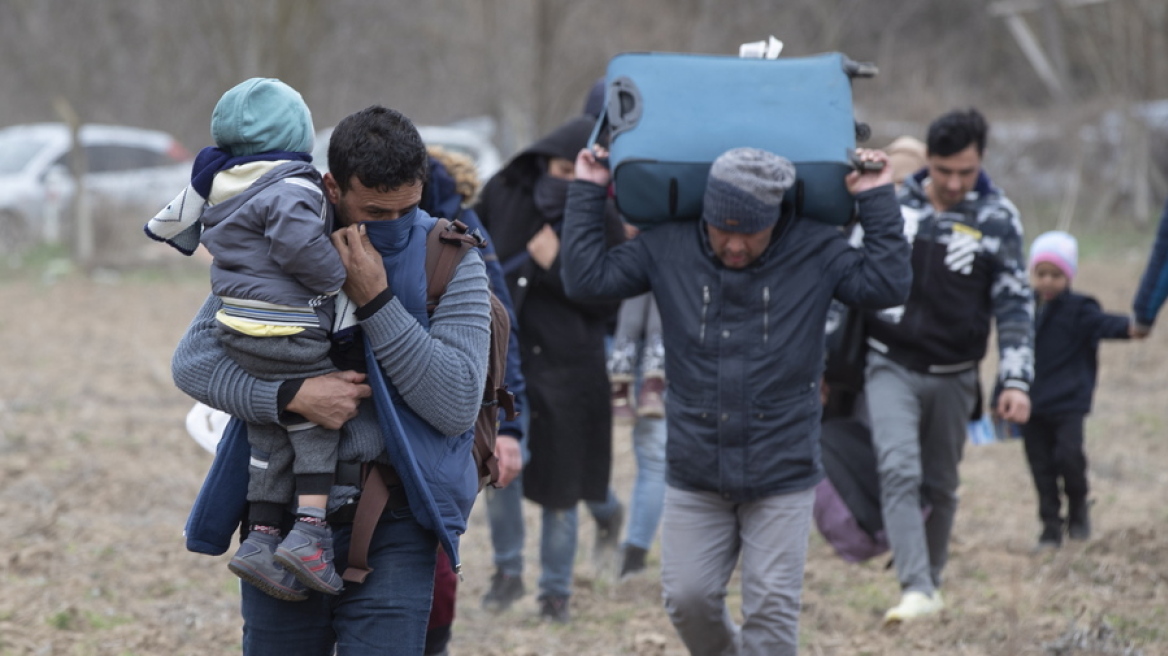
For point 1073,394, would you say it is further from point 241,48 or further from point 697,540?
point 241,48

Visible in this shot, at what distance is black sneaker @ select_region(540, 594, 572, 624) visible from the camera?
550 cm

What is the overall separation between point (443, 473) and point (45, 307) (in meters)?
12.7

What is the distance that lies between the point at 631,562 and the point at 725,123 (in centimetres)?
276

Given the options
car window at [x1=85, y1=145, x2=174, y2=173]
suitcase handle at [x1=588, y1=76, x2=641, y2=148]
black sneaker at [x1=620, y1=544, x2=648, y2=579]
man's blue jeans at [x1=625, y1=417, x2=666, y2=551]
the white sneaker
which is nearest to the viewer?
suitcase handle at [x1=588, y1=76, x2=641, y2=148]

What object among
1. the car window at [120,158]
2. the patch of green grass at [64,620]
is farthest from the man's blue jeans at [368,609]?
the car window at [120,158]

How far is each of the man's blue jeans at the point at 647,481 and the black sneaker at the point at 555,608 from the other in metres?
0.75

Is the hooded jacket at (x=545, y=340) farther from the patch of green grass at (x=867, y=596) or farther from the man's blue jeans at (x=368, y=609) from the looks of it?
the man's blue jeans at (x=368, y=609)

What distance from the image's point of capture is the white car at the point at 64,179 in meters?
18.4

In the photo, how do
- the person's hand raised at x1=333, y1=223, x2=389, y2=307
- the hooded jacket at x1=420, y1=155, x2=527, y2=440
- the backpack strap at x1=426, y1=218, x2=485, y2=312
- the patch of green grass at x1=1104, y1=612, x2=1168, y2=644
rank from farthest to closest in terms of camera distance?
the patch of green grass at x1=1104, y1=612, x2=1168, y2=644 < the hooded jacket at x1=420, y1=155, x2=527, y2=440 < the backpack strap at x1=426, y1=218, x2=485, y2=312 < the person's hand raised at x1=333, y1=223, x2=389, y2=307

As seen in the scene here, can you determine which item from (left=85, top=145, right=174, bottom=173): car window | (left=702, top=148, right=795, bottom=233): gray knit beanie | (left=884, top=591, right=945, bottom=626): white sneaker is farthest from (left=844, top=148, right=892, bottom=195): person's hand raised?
(left=85, top=145, right=174, bottom=173): car window

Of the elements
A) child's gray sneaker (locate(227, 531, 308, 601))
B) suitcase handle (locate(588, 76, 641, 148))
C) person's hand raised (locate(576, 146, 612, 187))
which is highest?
suitcase handle (locate(588, 76, 641, 148))

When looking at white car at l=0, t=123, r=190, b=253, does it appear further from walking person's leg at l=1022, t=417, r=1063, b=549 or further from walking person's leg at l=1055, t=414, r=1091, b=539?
walking person's leg at l=1055, t=414, r=1091, b=539

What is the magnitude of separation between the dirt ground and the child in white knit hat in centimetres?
24

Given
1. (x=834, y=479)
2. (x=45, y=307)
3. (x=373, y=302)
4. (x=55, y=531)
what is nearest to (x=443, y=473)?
(x=373, y=302)
